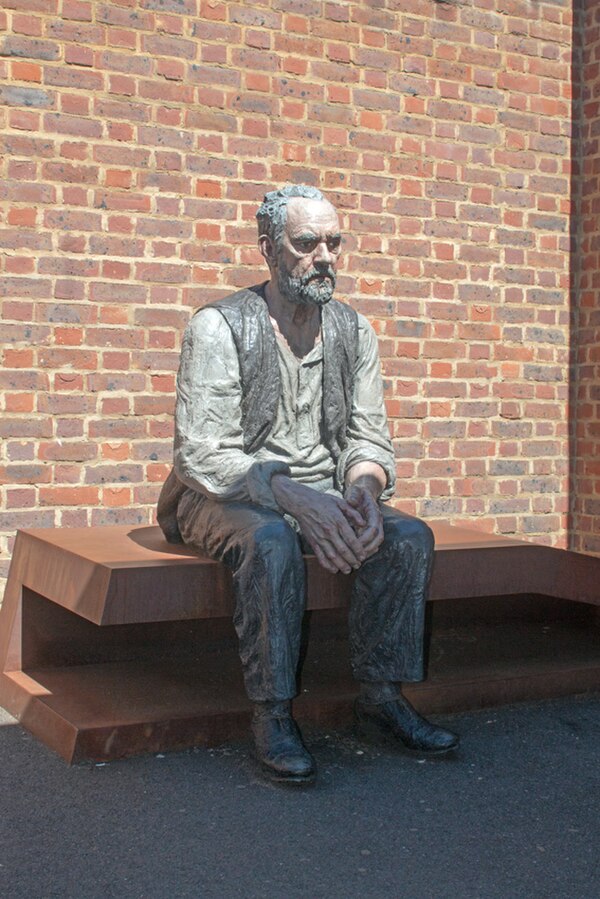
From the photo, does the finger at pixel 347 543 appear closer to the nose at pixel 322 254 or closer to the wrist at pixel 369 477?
the wrist at pixel 369 477

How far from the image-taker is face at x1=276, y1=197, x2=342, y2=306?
386 centimetres

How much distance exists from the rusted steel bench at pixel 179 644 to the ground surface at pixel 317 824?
0.38 feet

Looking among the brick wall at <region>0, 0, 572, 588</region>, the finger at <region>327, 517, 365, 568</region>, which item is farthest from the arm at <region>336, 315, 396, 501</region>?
the brick wall at <region>0, 0, 572, 588</region>

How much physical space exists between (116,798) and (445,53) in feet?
13.5

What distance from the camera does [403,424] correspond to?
5.83m

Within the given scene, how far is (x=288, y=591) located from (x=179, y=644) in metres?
1.22

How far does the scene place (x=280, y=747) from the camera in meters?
3.41

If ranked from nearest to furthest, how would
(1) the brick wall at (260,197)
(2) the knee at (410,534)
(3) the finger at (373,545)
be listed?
(3) the finger at (373,545)
(2) the knee at (410,534)
(1) the brick wall at (260,197)

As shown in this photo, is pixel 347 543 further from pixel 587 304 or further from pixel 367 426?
pixel 587 304

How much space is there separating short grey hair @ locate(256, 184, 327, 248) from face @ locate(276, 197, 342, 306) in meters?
0.02

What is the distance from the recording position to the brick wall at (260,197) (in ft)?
16.3

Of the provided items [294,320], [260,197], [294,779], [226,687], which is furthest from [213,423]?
[260,197]

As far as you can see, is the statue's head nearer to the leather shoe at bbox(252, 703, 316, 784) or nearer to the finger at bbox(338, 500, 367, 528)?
the finger at bbox(338, 500, 367, 528)

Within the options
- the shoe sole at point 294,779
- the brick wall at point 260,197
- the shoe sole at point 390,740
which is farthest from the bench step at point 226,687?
the brick wall at point 260,197
